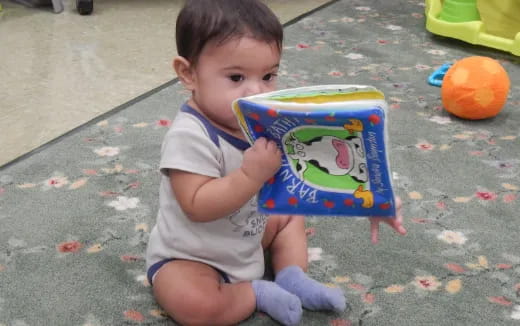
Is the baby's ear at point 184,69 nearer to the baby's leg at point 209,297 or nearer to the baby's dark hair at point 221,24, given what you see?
the baby's dark hair at point 221,24

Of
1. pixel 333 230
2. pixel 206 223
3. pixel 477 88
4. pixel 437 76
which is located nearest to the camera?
pixel 206 223

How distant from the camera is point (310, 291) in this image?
74 cm

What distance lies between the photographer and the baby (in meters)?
0.63

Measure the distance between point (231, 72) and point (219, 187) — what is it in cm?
13

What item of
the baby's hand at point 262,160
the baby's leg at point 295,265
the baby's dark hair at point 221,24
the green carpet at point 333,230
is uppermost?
the baby's dark hair at point 221,24

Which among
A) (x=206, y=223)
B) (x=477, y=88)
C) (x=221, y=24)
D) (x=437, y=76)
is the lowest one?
(x=437, y=76)

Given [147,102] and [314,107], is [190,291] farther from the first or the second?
[147,102]

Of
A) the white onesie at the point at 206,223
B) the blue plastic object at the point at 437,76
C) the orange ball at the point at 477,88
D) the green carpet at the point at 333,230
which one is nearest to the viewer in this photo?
the white onesie at the point at 206,223

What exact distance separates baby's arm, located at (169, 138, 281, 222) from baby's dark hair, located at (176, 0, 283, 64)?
0.13 m

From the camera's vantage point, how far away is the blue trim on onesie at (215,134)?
668mm

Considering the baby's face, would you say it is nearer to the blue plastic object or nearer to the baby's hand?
the baby's hand

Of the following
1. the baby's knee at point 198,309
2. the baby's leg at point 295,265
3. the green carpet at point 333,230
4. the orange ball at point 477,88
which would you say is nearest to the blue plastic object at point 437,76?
the green carpet at point 333,230

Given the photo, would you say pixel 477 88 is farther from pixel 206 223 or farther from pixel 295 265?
pixel 206 223

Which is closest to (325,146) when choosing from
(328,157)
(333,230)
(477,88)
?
(328,157)
